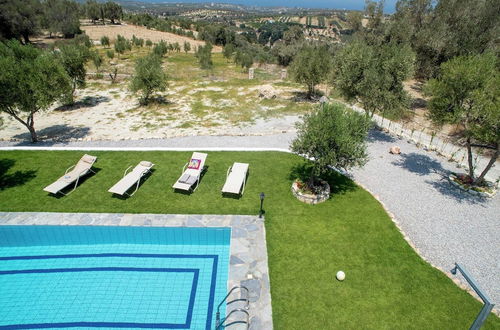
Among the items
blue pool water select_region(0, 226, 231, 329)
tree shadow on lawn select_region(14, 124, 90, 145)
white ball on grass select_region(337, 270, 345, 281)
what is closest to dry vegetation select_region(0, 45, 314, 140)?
tree shadow on lawn select_region(14, 124, 90, 145)

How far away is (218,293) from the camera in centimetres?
890

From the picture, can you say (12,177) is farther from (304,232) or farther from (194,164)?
(304,232)

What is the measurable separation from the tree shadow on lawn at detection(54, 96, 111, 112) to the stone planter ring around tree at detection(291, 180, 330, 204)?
20.6 m

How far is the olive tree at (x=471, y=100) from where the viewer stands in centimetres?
1166

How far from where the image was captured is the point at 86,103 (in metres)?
25.2

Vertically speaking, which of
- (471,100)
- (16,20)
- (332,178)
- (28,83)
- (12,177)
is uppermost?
(16,20)

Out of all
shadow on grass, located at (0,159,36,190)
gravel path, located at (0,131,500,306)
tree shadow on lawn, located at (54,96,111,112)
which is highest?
gravel path, located at (0,131,500,306)

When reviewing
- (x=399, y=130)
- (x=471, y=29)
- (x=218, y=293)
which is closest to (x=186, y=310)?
(x=218, y=293)

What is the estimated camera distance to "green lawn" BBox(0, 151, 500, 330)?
820 centimetres

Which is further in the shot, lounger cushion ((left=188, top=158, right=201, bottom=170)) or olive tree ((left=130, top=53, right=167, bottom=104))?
olive tree ((left=130, top=53, right=167, bottom=104))

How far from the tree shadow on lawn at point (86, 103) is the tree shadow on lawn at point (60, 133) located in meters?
4.19

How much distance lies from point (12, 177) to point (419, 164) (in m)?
21.5

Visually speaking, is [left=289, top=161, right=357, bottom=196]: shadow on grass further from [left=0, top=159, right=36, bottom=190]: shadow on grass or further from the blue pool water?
[left=0, top=159, right=36, bottom=190]: shadow on grass

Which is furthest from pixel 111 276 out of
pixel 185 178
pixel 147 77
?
pixel 147 77
